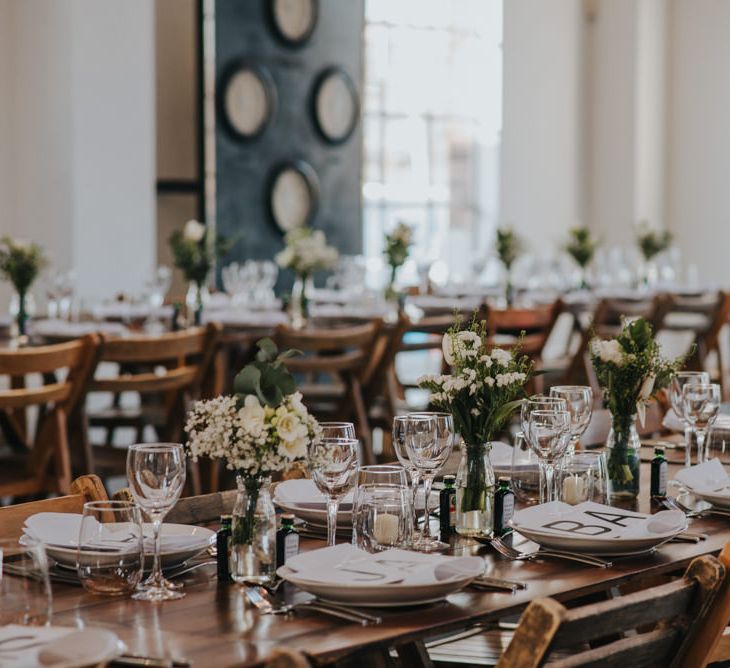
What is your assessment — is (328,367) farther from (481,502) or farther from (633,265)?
(633,265)

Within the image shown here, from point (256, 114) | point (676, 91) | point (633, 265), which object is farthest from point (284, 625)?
point (676, 91)

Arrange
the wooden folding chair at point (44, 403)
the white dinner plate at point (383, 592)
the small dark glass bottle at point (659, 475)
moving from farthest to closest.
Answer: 1. the wooden folding chair at point (44, 403)
2. the small dark glass bottle at point (659, 475)
3. the white dinner plate at point (383, 592)

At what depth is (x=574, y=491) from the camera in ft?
7.57

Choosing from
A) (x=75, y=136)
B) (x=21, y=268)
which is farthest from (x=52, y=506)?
(x=75, y=136)

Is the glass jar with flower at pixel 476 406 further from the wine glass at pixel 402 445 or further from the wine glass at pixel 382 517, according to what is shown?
the wine glass at pixel 382 517

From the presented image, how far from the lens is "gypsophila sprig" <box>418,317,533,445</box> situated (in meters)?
2.28

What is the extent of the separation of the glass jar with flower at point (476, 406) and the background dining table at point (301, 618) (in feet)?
0.65

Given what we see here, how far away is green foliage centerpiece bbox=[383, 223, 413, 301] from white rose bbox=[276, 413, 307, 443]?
4.83 metres

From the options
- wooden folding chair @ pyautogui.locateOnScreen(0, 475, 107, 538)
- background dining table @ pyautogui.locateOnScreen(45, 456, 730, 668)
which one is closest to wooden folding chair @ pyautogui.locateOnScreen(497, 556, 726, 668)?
background dining table @ pyautogui.locateOnScreen(45, 456, 730, 668)

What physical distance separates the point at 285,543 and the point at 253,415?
190 mm

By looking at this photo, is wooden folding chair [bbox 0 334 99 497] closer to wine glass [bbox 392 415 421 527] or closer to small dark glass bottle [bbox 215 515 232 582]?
wine glass [bbox 392 415 421 527]

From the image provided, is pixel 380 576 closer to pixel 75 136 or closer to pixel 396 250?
pixel 396 250

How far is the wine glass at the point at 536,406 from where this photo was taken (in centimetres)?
230

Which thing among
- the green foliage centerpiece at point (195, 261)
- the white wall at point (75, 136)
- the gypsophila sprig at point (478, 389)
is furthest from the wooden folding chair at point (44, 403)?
the white wall at point (75, 136)
